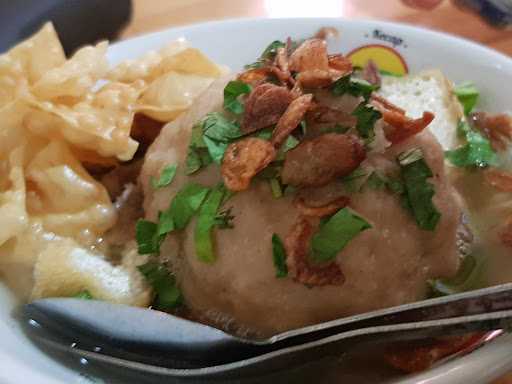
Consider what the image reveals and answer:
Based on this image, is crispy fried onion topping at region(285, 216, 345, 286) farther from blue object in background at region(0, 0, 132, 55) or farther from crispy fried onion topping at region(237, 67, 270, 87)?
blue object in background at region(0, 0, 132, 55)

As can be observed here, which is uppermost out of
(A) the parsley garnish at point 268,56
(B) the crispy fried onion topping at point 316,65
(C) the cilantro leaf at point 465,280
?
(B) the crispy fried onion topping at point 316,65

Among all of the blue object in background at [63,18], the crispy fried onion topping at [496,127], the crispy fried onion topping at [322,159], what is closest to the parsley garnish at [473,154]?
the crispy fried onion topping at [496,127]

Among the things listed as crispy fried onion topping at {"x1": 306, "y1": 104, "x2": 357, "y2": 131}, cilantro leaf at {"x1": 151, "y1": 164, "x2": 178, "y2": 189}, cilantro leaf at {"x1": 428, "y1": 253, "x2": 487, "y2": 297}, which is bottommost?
cilantro leaf at {"x1": 428, "y1": 253, "x2": 487, "y2": 297}

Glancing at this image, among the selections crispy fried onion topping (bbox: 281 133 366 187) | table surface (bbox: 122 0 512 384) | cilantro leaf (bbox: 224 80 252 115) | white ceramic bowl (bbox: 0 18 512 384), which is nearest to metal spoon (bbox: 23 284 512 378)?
white ceramic bowl (bbox: 0 18 512 384)

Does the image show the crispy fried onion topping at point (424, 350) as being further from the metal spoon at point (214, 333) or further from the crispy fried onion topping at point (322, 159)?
the crispy fried onion topping at point (322, 159)

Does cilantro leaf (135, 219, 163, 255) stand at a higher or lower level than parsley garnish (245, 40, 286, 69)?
lower
